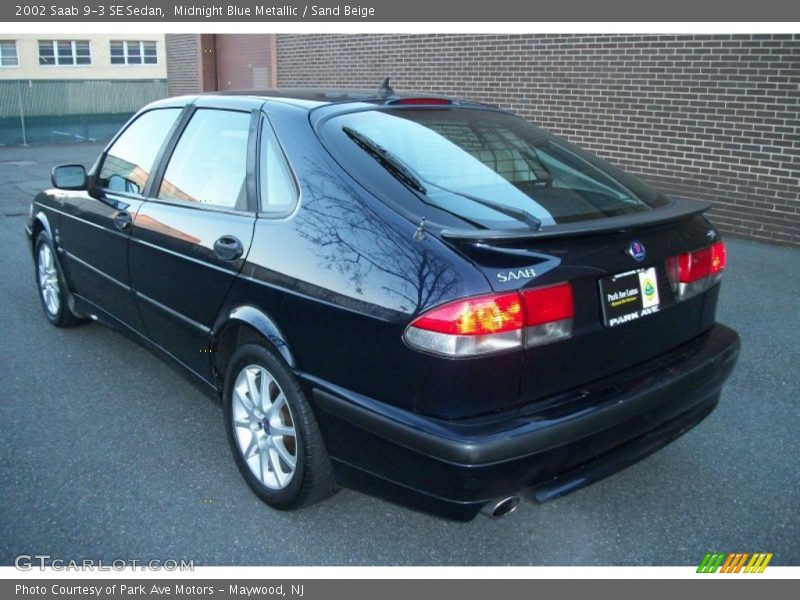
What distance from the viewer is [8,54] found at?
115 ft

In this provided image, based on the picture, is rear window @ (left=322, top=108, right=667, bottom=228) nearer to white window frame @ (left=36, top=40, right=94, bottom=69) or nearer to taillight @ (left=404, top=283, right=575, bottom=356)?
taillight @ (left=404, top=283, right=575, bottom=356)

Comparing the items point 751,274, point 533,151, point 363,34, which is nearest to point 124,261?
point 533,151

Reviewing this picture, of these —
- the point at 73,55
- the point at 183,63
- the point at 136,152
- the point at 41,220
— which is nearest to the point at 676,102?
the point at 136,152

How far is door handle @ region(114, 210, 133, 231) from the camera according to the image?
396cm

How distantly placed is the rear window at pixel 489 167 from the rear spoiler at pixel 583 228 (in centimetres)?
10

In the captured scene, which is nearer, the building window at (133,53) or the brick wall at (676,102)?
the brick wall at (676,102)

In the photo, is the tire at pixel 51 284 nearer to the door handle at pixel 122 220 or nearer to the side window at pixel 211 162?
the door handle at pixel 122 220

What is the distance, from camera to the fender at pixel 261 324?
285cm

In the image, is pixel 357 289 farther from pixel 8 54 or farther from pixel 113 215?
pixel 8 54

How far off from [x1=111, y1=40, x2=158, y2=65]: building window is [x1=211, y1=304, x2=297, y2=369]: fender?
38.5 m

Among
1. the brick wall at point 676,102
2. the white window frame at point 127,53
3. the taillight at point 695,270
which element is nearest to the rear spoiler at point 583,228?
the taillight at point 695,270

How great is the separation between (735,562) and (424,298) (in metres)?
1.56

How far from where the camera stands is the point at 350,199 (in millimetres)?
2736

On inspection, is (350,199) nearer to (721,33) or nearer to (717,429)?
(717,429)
